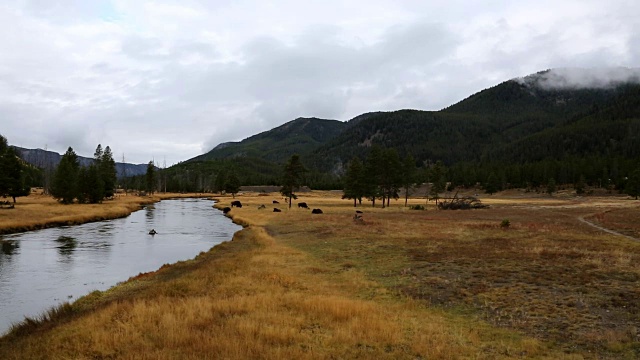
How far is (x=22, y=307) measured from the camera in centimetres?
1908

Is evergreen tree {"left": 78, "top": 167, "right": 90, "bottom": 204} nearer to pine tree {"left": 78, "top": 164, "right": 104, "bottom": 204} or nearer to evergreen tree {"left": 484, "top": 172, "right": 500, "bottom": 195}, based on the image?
pine tree {"left": 78, "top": 164, "right": 104, "bottom": 204}

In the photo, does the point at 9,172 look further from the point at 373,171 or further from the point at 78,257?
the point at 373,171

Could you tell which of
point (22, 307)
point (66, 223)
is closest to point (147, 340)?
point (22, 307)

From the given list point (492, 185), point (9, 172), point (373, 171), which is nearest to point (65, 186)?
point (9, 172)

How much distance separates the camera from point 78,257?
3194 centimetres

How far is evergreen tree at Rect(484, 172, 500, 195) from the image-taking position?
166750mm

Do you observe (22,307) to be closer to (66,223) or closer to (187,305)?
(187,305)

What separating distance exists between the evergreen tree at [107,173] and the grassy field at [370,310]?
89546 mm

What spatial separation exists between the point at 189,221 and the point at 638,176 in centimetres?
11831

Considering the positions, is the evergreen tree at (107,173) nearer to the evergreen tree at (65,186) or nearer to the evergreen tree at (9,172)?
the evergreen tree at (65,186)

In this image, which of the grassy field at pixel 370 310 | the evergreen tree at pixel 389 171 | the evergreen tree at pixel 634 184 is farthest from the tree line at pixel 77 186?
the evergreen tree at pixel 634 184

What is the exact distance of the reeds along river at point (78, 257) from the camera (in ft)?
69.4

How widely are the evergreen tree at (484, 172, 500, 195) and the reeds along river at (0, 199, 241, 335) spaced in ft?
455

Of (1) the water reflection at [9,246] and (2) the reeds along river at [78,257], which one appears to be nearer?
(2) the reeds along river at [78,257]
